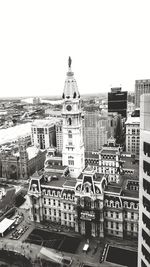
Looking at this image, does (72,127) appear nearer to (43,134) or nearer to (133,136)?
(133,136)

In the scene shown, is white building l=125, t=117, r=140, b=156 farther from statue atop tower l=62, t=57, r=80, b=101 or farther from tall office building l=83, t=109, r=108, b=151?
statue atop tower l=62, t=57, r=80, b=101

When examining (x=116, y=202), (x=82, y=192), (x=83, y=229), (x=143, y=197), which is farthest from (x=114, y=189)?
(x=143, y=197)

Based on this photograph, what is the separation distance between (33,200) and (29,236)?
1297 cm

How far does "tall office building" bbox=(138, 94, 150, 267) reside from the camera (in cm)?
3231

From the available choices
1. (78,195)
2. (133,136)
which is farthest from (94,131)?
(78,195)

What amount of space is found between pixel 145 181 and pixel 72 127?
63303 mm

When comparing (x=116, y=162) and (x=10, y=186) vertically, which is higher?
(x=116, y=162)

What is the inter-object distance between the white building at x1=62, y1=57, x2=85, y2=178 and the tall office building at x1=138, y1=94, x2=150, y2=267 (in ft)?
199

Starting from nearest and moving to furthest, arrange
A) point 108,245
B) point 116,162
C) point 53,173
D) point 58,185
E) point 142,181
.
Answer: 1. point 142,181
2. point 108,245
3. point 58,185
4. point 53,173
5. point 116,162

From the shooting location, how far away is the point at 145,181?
33.7m

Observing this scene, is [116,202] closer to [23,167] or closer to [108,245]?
[108,245]

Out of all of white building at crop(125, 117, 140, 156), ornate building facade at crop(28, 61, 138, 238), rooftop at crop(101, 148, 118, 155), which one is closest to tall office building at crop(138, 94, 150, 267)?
ornate building facade at crop(28, 61, 138, 238)

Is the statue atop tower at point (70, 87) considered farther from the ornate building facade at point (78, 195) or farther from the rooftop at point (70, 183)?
the rooftop at point (70, 183)

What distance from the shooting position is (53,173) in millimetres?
95812
